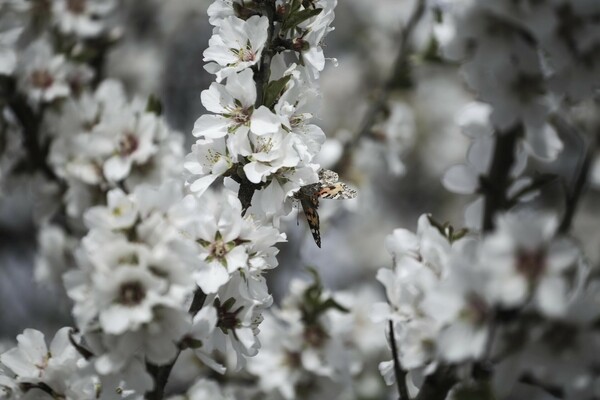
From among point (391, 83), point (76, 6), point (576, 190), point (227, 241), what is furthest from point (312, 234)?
point (76, 6)

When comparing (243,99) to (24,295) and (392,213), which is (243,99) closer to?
(24,295)

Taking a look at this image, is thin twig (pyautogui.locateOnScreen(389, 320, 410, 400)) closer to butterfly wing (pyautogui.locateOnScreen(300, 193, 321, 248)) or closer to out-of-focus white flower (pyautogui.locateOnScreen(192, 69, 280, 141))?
butterfly wing (pyautogui.locateOnScreen(300, 193, 321, 248))

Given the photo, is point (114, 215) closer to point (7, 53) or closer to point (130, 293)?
point (130, 293)

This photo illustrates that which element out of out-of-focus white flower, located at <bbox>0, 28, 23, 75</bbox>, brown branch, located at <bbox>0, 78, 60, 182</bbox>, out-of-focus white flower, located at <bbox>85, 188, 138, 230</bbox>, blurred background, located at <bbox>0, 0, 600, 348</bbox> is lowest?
blurred background, located at <bbox>0, 0, 600, 348</bbox>

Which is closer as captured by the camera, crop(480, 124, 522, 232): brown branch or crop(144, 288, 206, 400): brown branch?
crop(480, 124, 522, 232): brown branch

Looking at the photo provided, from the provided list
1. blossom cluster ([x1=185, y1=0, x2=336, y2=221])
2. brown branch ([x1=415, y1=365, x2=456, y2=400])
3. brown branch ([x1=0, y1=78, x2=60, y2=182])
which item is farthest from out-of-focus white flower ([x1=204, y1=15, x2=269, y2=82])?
brown branch ([x1=0, y1=78, x2=60, y2=182])
